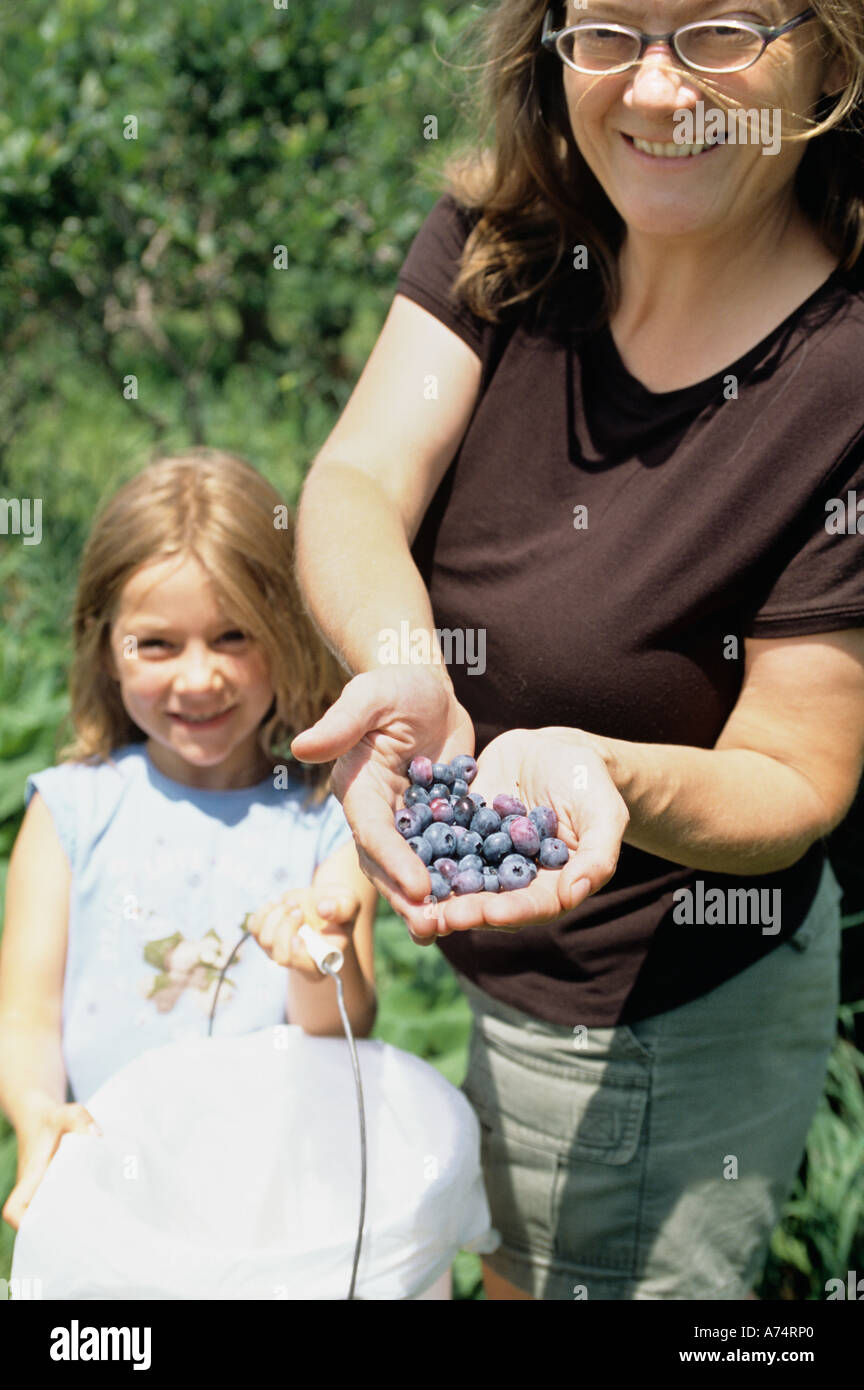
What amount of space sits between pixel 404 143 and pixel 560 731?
101 inches

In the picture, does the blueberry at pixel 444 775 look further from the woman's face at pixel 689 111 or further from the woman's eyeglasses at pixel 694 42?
the woman's eyeglasses at pixel 694 42

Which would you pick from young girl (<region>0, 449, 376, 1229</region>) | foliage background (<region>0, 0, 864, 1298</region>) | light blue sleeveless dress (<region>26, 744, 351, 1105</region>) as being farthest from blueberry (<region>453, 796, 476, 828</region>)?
foliage background (<region>0, 0, 864, 1298</region>)

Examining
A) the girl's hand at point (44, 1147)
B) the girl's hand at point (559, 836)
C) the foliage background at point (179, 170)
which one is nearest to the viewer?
the girl's hand at point (559, 836)

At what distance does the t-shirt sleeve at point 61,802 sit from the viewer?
1.71m

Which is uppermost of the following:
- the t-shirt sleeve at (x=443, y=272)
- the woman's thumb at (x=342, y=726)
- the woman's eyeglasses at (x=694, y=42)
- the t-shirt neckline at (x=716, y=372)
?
the woman's eyeglasses at (x=694, y=42)

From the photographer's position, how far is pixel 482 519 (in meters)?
1.46

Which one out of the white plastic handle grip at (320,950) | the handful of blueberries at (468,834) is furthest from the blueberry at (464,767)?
the white plastic handle grip at (320,950)

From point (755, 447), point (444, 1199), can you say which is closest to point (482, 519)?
point (755, 447)

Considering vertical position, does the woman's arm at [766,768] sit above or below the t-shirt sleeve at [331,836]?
above

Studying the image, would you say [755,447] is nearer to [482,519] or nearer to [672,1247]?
[482,519]

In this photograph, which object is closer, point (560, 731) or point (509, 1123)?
point (560, 731)

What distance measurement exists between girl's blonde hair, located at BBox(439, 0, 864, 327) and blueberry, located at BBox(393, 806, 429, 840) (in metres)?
0.61

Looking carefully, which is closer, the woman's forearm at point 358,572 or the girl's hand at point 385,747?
the girl's hand at point 385,747

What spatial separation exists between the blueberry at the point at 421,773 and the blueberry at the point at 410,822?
0.11ft
